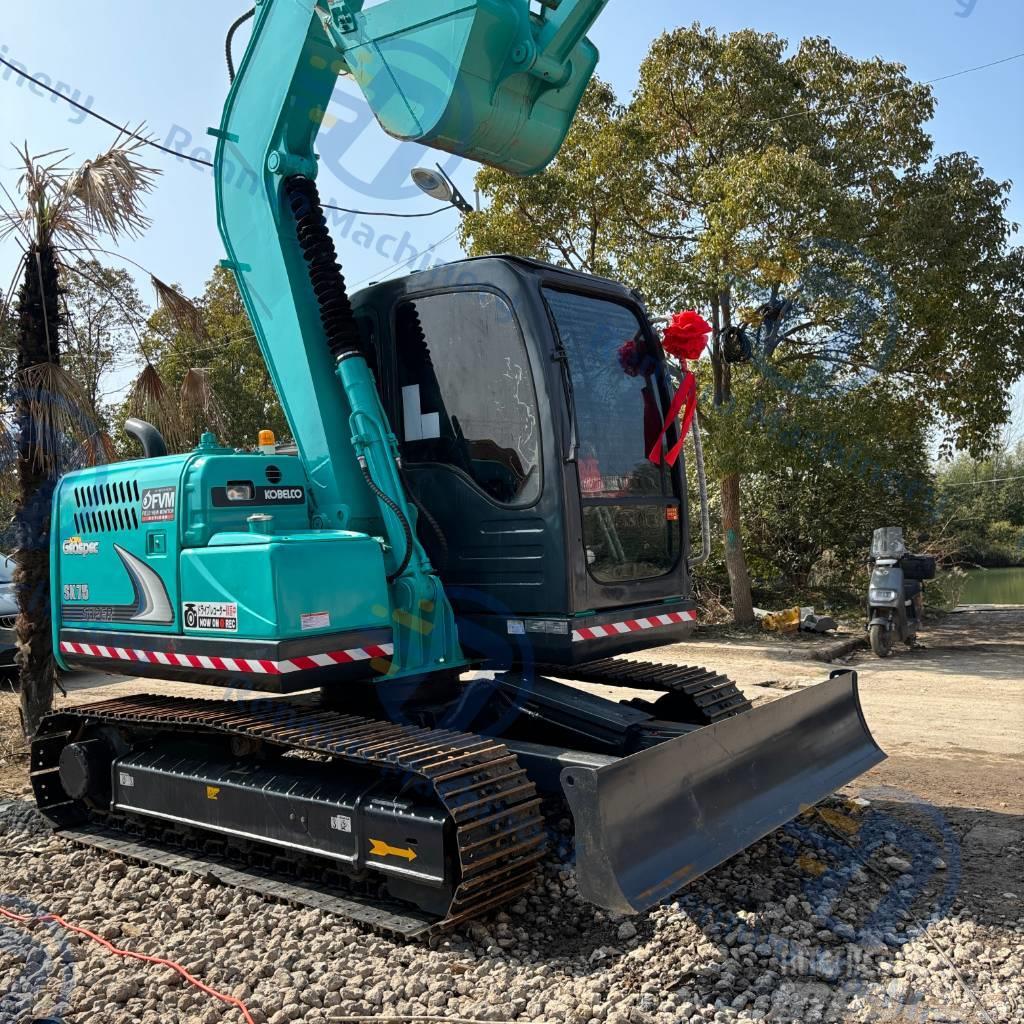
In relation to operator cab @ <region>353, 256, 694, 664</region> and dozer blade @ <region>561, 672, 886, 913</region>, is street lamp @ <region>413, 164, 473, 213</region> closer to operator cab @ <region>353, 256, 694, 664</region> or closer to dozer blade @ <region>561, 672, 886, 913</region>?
operator cab @ <region>353, 256, 694, 664</region>

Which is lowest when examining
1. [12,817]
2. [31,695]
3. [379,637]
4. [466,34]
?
[12,817]

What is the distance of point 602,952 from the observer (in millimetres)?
3730

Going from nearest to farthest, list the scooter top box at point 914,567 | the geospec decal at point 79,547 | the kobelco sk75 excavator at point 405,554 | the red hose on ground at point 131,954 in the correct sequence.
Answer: the red hose on ground at point 131,954, the kobelco sk75 excavator at point 405,554, the geospec decal at point 79,547, the scooter top box at point 914,567

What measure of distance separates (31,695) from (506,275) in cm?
489

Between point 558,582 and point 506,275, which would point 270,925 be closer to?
point 558,582

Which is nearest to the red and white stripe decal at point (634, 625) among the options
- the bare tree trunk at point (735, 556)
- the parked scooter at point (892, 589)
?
the parked scooter at point (892, 589)

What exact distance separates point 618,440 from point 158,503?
7.39 ft

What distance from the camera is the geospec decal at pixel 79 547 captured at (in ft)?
17.7

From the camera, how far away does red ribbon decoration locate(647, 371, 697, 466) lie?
15.9ft

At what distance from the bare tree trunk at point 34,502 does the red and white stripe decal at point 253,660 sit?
7.60 feet

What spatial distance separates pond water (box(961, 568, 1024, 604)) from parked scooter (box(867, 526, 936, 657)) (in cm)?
1094

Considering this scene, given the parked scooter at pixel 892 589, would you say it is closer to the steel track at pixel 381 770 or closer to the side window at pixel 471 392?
the side window at pixel 471 392

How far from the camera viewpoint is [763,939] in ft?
12.3

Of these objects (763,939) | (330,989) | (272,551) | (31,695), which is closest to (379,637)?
(272,551)
